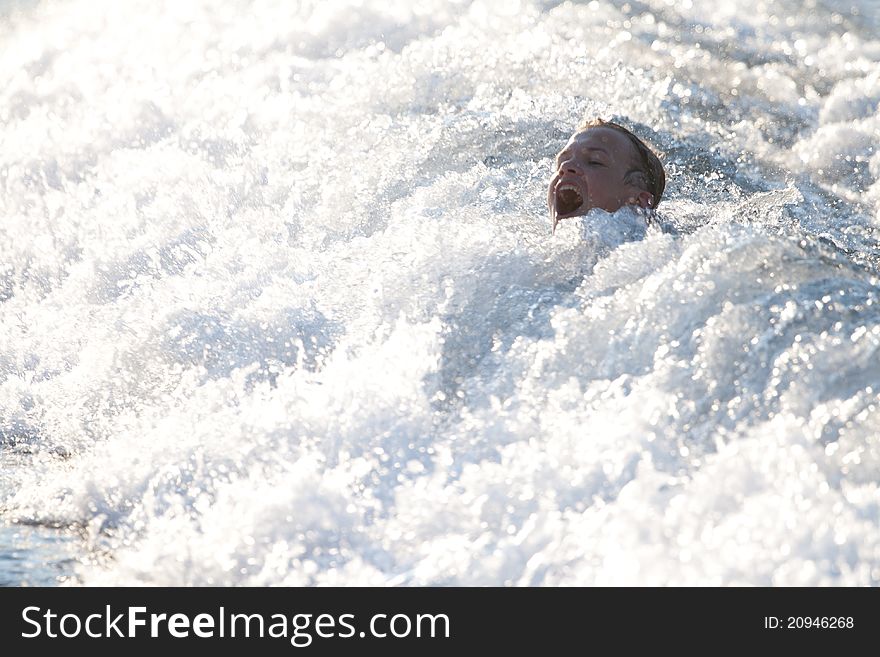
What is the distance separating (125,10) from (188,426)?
7.21m

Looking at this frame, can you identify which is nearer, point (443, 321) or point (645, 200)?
point (443, 321)

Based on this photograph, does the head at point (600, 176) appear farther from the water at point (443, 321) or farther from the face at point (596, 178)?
the water at point (443, 321)

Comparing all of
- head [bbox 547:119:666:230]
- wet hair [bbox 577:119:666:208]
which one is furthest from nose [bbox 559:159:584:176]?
wet hair [bbox 577:119:666:208]

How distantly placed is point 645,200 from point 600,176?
0.70ft

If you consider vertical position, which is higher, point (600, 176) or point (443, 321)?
point (600, 176)

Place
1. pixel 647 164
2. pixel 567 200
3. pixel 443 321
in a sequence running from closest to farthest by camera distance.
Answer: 1. pixel 443 321
2. pixel 567 200
3. pixel 647 164

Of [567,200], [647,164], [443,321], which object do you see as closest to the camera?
[443,321]

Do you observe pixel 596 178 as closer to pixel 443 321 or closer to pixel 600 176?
pixel 600 176

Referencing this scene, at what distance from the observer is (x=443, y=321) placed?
337cm

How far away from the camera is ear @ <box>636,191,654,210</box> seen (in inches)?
172

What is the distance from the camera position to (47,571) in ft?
8.44

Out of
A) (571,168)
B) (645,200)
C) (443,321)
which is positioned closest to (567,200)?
(571,168)

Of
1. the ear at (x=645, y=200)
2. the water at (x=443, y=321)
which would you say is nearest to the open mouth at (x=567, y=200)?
the water at (x=443, y=321)

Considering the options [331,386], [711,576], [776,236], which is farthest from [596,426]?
[776,236]
